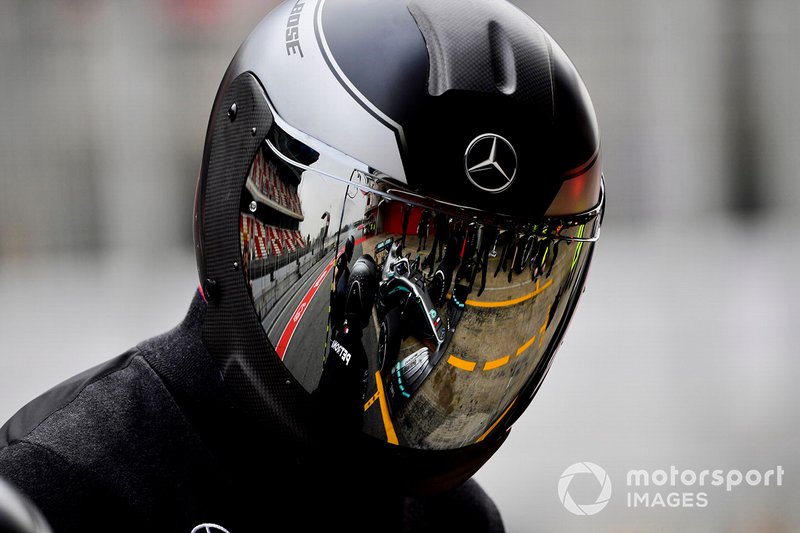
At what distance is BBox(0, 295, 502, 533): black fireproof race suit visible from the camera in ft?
2.94

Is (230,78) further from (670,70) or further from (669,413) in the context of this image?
(670,70)

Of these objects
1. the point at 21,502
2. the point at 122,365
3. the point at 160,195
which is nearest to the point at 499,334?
the point at 122,365

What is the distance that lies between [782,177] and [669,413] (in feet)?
12.5

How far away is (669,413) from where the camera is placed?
396 centimetres

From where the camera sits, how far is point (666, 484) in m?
2.68

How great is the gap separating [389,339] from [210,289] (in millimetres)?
217

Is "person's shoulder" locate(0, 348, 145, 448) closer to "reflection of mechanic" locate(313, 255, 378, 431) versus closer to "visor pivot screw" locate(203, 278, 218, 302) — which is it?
"visor pivot screw" locate(203, 278, 218, 302)

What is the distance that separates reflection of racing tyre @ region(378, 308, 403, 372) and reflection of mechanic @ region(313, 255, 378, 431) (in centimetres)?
2

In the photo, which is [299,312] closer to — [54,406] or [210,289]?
[210,289]

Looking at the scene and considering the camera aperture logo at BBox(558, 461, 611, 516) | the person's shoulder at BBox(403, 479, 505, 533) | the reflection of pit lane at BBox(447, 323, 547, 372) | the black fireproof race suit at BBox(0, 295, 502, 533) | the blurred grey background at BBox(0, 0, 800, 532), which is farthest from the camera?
the blurred grey background at BBox(0, 0, 800, 532)

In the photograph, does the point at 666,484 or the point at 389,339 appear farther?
the point at 666,484

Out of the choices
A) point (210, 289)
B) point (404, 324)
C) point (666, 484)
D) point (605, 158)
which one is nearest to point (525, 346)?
point (404, 324)

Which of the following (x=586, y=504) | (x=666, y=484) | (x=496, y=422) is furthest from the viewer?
(x=666, y=484)

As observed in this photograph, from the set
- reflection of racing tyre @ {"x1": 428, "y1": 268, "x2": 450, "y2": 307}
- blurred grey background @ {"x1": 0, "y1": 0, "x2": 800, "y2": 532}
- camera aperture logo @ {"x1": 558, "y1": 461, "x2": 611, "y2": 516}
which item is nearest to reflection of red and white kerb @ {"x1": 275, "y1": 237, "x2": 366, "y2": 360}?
reflection of racing tyre @ {"x1": 428, "y1": 268, "x2": 450, "y2": 307}
